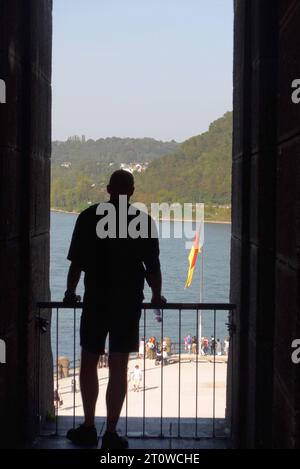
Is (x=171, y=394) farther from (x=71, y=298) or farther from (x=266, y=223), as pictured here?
(x=266, y=223)

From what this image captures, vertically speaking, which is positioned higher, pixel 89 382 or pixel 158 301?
pixel 158 301

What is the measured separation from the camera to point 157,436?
5816mm

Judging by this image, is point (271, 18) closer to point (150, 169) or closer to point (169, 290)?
point (169, 290)

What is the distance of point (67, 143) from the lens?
167 meters

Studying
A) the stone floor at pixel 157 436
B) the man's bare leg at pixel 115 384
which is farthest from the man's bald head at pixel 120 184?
the stone floor at pixel 157 436

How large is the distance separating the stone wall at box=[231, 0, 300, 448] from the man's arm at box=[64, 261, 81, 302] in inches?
43.6

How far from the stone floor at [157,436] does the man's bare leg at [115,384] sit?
671mm

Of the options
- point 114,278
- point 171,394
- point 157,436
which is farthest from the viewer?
point 171,394

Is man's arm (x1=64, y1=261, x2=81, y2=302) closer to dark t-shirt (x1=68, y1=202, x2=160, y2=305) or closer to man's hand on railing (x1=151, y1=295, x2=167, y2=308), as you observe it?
dark t-shirt (x1=68, y1=202, x2=160, y2=305)

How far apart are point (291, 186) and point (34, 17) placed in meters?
2.47

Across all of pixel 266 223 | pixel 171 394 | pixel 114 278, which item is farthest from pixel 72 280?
pixel 171 394

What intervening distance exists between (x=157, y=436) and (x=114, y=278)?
5.34 feet

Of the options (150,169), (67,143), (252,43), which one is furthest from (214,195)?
(252,43)

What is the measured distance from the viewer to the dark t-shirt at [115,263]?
15.6ft
